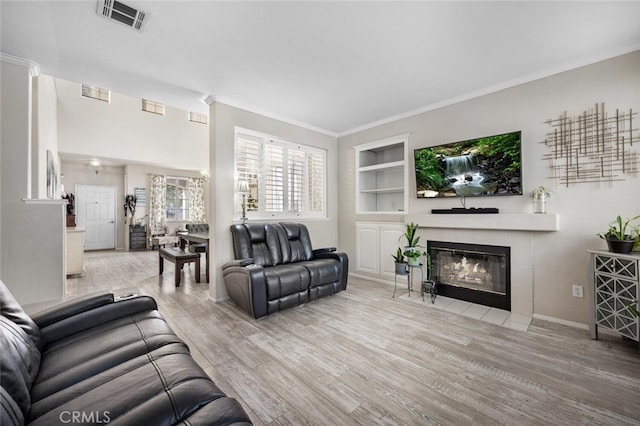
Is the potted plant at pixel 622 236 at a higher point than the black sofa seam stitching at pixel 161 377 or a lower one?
higher

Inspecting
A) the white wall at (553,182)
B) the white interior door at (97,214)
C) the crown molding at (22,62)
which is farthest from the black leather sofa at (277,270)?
the white interior door at (97,214)

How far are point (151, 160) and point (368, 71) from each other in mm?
7296

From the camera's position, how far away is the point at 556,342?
7.78 feet

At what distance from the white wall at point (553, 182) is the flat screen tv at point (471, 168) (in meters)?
0.12

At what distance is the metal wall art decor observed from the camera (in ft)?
8.05

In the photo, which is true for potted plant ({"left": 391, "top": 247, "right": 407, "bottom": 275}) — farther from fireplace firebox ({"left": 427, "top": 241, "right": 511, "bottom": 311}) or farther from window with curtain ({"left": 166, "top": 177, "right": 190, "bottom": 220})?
window with curtain ({"left": 166, "top": 177, "right": 190, "bottom": 220})

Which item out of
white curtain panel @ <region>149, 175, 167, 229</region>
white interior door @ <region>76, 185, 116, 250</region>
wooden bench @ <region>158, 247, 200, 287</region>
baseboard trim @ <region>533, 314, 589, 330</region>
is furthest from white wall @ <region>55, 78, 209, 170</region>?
baseboard trim @ <region>533, 314, 589, 330</region>

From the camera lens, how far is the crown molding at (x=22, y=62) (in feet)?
8.39

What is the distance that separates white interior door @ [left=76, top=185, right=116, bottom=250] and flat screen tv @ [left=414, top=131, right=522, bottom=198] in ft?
31.3

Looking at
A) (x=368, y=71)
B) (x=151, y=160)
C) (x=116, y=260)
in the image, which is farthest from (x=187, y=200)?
(x=368, y=71)

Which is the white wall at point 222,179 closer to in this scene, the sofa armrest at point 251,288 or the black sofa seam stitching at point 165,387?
the sofa armrest at point 251,288

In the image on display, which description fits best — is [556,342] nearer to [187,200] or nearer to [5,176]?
[5,176]

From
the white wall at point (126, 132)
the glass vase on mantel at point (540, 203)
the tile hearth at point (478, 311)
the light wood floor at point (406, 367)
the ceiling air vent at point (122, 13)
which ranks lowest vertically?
the light wood floor at point (406, 367)

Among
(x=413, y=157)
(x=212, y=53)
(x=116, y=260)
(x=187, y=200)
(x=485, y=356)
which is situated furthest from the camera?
(x=187, y=200)
